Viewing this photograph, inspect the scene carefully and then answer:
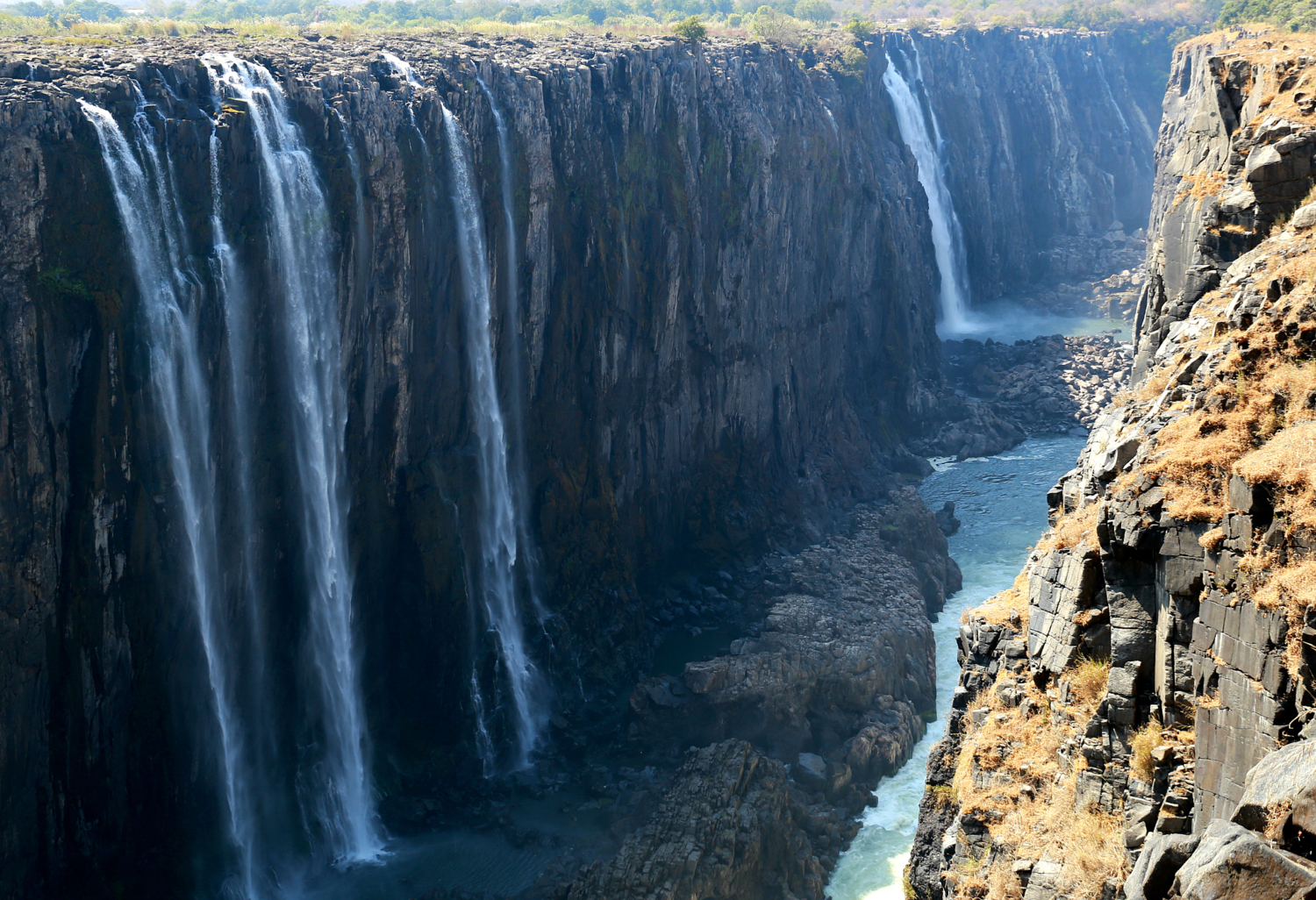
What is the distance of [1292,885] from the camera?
9625mm

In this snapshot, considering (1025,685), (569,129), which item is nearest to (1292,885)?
(1025,685)

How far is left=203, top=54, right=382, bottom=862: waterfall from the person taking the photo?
33500mm

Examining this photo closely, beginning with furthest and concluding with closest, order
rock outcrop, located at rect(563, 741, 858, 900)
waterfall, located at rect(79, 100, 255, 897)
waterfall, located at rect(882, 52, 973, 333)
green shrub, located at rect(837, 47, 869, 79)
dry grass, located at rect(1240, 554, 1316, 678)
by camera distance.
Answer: waterfall, located at rect(882, 52, 973, 333), green shrub, located at rect(837, 47, 869, 79), rock outcrop, located at rect(563, 741, 858, 900), waterfall, located at rect(79, 100, 255, 897), dry grass, located at rect(1240, 554, 1316, 678)

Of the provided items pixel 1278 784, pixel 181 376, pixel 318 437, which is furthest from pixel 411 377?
pixel 1278 784

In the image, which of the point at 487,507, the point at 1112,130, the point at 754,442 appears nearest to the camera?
the point at 487,507

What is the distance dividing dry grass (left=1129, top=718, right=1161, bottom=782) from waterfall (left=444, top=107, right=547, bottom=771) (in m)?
27.6

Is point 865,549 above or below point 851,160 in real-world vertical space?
below

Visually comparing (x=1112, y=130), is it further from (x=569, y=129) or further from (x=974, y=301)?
(x=569, y=129)

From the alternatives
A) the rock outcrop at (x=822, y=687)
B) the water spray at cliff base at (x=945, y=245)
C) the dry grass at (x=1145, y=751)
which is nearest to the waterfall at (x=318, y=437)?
the rock outcrop at (x=822, y=687)

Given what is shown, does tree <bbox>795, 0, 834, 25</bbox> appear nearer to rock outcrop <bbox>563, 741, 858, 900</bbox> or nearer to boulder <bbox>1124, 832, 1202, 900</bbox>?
rock outcrop <bbox>563, 741, 858, 900</bbox>

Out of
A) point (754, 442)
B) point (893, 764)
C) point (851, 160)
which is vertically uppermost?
point (851, 160)

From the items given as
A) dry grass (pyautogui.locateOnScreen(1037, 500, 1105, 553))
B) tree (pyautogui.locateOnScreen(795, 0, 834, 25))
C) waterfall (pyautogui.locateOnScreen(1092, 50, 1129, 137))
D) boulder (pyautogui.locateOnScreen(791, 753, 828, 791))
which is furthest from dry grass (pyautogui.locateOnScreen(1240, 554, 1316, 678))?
waterfall (pyautogui.locateOnScreen(1092, 50, 1129, 137))

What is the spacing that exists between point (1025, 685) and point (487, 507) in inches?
1046

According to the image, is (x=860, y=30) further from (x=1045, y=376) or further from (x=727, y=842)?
(x=727, y=842)
